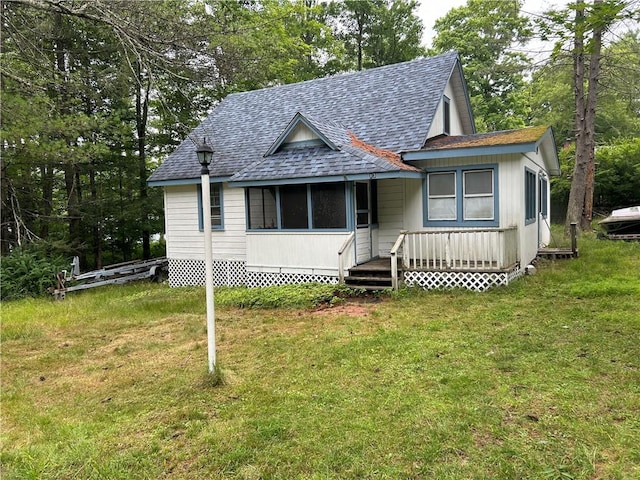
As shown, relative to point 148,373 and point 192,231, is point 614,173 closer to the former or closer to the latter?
point 192,231

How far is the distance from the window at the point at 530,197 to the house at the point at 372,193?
52 mm

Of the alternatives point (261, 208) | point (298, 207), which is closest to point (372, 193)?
point (298, 207)

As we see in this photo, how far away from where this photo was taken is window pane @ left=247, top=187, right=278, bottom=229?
440 inches

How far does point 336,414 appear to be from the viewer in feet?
12.7

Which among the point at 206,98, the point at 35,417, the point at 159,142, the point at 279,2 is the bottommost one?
the point at 35,417


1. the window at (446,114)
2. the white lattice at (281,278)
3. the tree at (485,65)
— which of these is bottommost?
the white lattice at (281,278)

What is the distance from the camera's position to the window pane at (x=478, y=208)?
31.9 ft

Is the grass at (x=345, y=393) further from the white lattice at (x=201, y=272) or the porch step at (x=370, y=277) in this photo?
the white lattice at (x=201, y=272)

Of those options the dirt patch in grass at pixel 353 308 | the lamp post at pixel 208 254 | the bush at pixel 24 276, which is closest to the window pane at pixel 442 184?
the dirt patch in grass at pixel 353 308

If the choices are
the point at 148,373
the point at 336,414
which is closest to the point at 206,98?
the point at 148,373

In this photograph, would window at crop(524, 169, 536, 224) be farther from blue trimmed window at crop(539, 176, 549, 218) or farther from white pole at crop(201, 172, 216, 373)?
white pole at crop(201, 172, 216, 373)

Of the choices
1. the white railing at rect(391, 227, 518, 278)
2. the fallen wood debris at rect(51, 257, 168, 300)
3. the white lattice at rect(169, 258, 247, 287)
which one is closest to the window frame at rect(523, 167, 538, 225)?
the white railing at rect(391, 227, 518, 278)

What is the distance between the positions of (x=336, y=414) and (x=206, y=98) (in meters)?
18.7

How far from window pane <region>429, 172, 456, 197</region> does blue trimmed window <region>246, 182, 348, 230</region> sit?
2.20 meters
